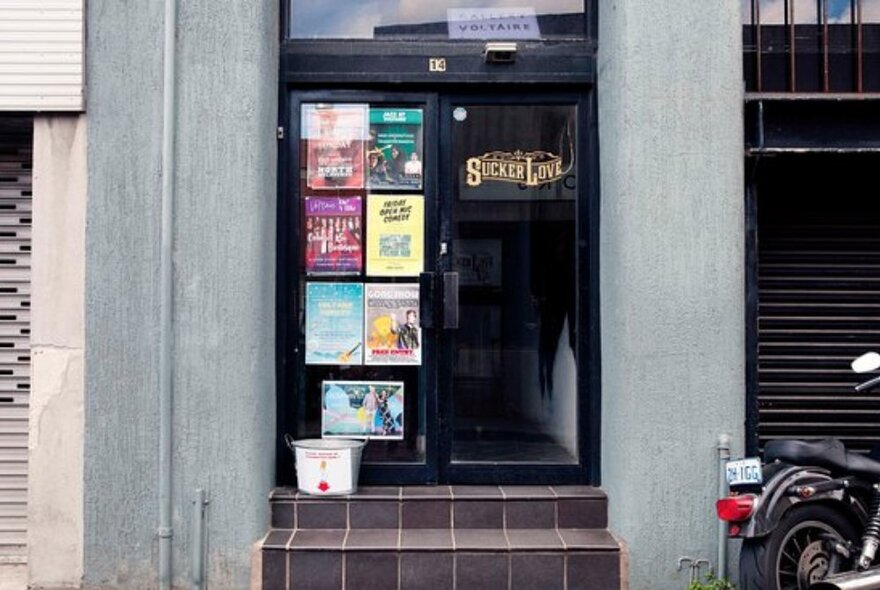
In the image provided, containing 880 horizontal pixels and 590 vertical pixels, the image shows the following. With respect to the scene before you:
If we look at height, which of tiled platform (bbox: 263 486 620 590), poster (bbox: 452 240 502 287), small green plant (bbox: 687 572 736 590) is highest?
poster (bbox: 452 240 502 287)

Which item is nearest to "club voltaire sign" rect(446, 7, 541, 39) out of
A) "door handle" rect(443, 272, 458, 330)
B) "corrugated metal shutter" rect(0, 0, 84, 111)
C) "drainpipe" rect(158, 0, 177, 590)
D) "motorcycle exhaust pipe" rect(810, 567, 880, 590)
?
"door handle" rect(443, 272, 458, 330)

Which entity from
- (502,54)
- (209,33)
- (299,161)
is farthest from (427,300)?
(209,33)

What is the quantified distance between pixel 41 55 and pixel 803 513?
5.30m

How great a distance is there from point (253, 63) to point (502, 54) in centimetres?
169

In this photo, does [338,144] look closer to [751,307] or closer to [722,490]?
[751,307]

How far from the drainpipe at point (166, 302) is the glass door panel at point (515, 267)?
74.6 inches

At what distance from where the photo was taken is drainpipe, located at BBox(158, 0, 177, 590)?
19.2ft

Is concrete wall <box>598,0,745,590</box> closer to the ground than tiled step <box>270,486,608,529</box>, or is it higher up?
higher up

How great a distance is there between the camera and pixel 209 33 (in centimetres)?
602

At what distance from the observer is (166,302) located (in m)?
5.89

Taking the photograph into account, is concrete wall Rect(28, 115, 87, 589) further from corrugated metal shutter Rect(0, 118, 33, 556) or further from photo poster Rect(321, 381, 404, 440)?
photo poster Rect(321, 381, 404, 440)

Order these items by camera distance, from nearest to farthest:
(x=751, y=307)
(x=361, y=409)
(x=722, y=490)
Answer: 1. (x=722, y=490)
2. (x=751, y=307)
3. (x=361, y=409)

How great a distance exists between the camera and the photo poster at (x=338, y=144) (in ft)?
21.7

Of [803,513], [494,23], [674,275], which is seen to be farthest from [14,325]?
[803,513]
